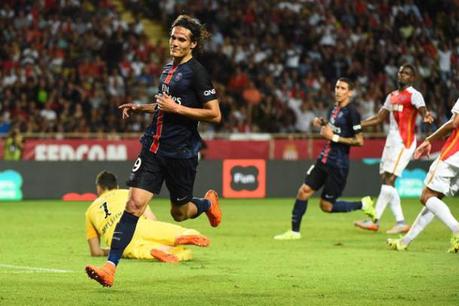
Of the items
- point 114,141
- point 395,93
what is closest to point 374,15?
point 114,141

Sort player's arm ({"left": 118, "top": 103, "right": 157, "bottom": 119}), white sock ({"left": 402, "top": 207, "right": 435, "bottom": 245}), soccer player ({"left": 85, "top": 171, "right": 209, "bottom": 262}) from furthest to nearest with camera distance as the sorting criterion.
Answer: white sock ({"left": 402, "top": 207, "right": 435, "bottom": 245}) → soccer player ({"left": 85, "top": 171, "right": 209, "bottom": 262}) → player's arm ({"left": 118, "top": 103, "right": 157, "bottom": 119})

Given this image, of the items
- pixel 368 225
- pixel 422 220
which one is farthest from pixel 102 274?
pixel 368 225

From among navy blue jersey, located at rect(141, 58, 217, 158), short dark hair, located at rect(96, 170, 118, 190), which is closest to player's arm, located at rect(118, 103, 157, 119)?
navy blue jersey, located at rect(141, 58, 217, 158)

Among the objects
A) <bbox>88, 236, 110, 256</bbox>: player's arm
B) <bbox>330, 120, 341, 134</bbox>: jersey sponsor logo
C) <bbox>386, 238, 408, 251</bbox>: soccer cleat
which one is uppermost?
<bbox>330, 120, 341, 134</bbox>: jersey sponsor logo

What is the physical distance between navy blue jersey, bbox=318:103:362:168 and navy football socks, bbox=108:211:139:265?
643 centimetres

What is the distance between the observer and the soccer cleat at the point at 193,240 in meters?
11.2

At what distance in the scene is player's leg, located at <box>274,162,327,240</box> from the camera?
50.4 ft

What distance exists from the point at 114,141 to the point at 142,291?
662 inches

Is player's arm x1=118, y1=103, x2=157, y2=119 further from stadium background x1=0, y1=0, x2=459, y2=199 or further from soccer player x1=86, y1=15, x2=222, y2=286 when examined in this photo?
stadium background x1=0, y1=0, x2=459, y2=199

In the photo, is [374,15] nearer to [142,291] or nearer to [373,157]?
[373,157]

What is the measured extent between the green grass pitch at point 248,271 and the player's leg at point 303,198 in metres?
0.30

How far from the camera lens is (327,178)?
1560 cm

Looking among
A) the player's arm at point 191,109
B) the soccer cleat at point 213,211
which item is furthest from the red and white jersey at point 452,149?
the player's arm at point 191,109

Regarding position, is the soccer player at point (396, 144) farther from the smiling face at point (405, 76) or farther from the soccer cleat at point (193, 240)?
the soccer cleat at point (193, 240)
